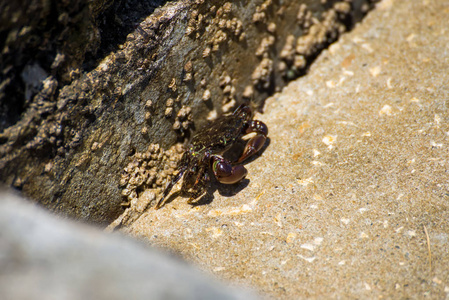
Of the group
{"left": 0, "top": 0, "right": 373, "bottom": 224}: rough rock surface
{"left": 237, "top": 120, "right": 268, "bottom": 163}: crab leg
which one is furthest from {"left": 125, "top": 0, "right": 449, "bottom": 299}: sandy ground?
{"left": 0, "top": 0, "right": 373, "bottom": 224}: rough rock surface

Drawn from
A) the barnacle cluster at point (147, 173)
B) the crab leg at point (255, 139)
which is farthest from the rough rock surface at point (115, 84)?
the crab leg at point (255, 139)

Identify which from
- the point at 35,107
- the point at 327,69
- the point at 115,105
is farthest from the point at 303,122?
the point at 35,107

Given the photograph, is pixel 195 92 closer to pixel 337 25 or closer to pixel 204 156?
pixel 204 156

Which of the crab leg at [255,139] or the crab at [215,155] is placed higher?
the crab at [215,155]

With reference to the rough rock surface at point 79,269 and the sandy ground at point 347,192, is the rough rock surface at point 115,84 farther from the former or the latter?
the rough rock surface at point 79,269

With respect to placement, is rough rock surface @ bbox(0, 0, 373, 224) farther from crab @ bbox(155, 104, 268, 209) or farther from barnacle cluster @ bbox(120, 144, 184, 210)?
crab @ bbox(155, 104, 268, 209)

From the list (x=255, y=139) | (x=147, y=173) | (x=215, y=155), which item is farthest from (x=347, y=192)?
(x=147, y=173)

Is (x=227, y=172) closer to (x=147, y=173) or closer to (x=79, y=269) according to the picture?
(x=147, y=173)
